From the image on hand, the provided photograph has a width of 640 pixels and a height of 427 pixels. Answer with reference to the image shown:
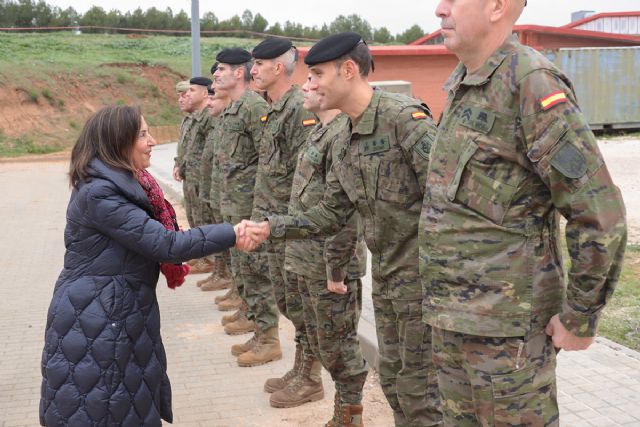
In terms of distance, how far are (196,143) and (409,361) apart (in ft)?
16.9

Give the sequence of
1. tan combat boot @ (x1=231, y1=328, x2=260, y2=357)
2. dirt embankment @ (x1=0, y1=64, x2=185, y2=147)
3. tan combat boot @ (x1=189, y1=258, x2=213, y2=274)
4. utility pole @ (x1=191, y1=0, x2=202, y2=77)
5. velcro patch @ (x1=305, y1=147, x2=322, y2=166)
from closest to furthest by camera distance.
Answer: velcro patch @ (x1=305, y1=147, x2=322, y2=166), tan combat boot @ (x1=231, y1=328, x2=260, y2=357), tan combat boot @ (x1=189, y1=258, x2=213, y2=274), utility pole @ (x1=191, y1=0, x2=202, y2=77), dirt embankment @ (x1=0, y1=64, x2=185, y2=147)

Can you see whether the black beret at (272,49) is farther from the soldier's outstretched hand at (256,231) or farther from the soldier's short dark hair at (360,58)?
the soldier's outstretched hand at (256,231)

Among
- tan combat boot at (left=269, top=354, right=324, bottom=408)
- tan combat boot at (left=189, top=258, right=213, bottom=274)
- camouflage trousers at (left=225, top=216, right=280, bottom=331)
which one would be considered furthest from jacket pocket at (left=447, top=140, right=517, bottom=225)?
tan combat boot at (left=189, top=258, right=213, bottom=274)

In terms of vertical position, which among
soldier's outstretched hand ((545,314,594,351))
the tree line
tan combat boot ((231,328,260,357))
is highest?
the tree line

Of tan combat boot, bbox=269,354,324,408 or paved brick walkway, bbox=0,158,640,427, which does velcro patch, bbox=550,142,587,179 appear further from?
tan combat boot, bbox=269,354,324,408

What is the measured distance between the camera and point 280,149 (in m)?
A: 5.14

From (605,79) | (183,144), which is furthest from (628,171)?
(183,144)

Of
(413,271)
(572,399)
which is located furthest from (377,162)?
(572,399)

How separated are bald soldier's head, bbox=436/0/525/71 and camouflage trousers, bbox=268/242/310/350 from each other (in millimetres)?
2358

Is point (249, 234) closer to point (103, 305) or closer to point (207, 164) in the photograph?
point (103, 305)

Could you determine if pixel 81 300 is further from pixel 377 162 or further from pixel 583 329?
pixel 583 329

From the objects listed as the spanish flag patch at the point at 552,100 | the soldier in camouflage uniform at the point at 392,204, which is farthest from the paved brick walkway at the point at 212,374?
the spanish flag patch at the point at 552,100

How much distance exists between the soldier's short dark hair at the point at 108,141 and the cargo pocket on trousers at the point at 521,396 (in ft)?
5.94

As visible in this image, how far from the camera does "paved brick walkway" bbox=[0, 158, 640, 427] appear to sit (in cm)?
432
